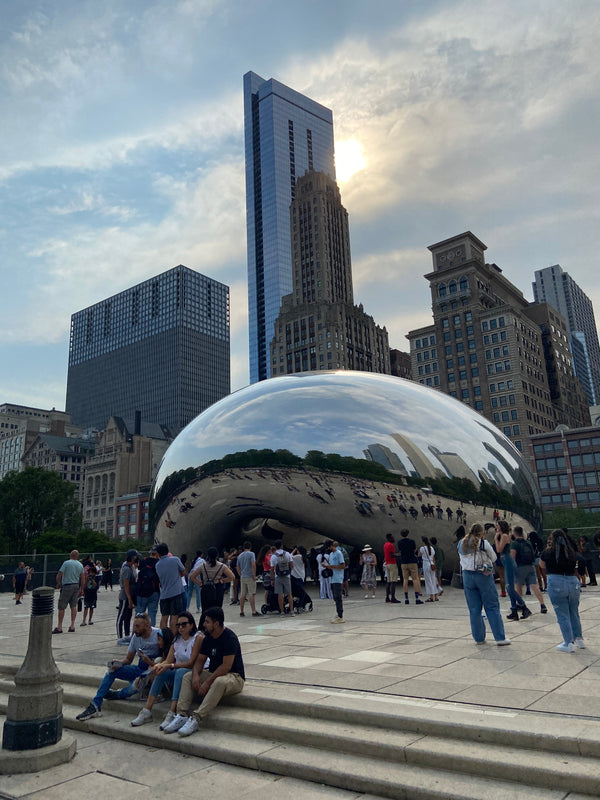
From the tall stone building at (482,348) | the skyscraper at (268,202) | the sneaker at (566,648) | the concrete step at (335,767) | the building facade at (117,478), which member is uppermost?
the skyscraper at (268,202)

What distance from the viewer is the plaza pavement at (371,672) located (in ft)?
15.2

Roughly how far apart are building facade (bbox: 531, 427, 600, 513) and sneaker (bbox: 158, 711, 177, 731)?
291 feet

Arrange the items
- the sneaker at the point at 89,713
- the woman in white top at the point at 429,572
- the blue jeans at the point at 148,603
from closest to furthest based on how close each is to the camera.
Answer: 1. the sneaker at the point at 89,713
2. the blue jeans at the point at 148,603
3. the woman in white top at the point at 429,572

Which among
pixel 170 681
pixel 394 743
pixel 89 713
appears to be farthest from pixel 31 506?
pixel 394 743

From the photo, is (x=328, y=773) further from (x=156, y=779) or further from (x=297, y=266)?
(x=297, y=266)

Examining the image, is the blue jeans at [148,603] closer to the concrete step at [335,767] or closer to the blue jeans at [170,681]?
the blue jeans at [170,681]

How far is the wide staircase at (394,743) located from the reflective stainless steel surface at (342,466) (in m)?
9.38

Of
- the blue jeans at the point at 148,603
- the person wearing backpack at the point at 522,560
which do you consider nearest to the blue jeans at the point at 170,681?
the blue jeans at the point at 148,603

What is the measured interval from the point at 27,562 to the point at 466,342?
91.9 metres

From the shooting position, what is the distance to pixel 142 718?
5.86 meters

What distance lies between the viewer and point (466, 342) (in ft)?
355

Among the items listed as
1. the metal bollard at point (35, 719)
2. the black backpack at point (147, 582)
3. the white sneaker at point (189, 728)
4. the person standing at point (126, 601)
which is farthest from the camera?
the person standing at point (126, 601)

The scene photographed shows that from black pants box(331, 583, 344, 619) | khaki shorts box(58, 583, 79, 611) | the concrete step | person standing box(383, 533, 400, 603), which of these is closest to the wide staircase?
the concrete step

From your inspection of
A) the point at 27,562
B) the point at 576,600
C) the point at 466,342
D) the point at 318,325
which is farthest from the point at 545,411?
the point at 576,600
